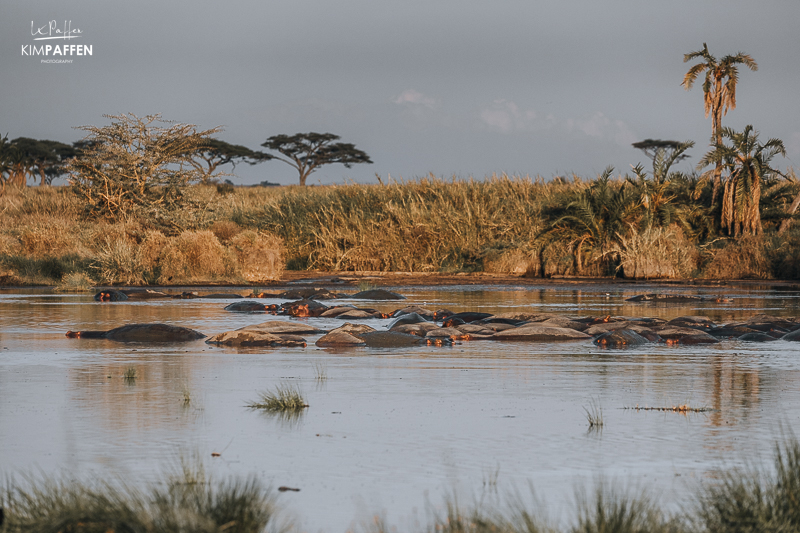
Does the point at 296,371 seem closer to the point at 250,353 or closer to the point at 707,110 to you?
the point at 250,353

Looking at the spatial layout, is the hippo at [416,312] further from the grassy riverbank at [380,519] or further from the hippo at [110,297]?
the grassy riverbank at [380,519]

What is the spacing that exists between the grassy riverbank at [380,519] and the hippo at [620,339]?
25.6 ft

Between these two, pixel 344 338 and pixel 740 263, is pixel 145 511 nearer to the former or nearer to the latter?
pixel 344 338

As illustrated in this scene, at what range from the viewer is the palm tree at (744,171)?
101 ft

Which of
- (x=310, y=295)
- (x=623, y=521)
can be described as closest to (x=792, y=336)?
(x=623, y=521)

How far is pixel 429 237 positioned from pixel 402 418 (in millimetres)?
27721

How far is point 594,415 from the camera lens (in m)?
7.18

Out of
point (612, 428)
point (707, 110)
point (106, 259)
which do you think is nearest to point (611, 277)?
point (707, 110)

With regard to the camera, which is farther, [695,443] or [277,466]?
[695,443]

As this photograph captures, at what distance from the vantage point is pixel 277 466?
5742mm

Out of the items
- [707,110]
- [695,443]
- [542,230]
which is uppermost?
[707,110]

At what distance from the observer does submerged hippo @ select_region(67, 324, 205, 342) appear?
13094mm

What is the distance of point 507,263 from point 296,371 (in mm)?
23444

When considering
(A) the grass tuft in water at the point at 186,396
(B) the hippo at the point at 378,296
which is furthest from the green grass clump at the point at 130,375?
(B) the hippo at the point at 378,296
